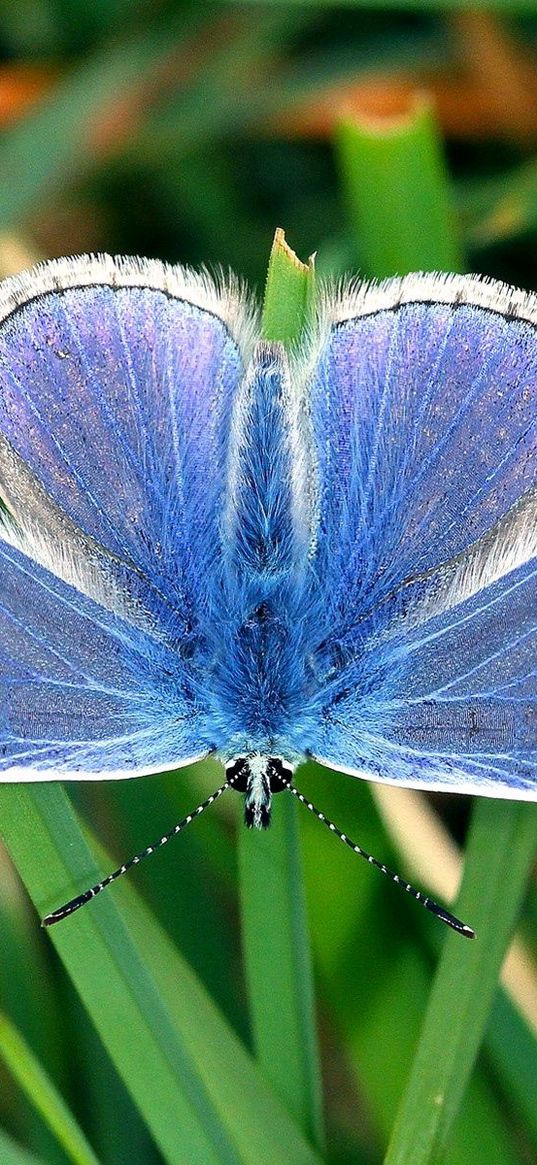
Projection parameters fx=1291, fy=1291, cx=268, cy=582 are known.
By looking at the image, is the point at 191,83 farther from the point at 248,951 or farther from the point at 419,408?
the point at 248,951

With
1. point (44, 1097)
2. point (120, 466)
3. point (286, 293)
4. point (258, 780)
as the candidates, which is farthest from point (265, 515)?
point (44, 1097)

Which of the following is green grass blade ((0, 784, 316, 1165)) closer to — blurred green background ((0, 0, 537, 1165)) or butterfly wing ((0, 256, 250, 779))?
blurred green background ((0, 0, 537, 1165))

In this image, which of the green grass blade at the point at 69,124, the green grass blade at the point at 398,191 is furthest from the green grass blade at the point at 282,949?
the green grass blade at the point at 69,124

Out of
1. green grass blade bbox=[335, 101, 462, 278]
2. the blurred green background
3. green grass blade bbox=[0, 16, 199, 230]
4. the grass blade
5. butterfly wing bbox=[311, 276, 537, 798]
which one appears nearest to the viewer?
the grass blade

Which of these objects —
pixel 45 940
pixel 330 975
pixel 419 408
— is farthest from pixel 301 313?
pixel 45 940

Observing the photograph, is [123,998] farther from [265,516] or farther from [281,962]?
[265,516]

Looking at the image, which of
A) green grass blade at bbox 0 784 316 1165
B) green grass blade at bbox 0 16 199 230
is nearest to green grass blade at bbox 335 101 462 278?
green grass blade at bbox 0 16 199 230
